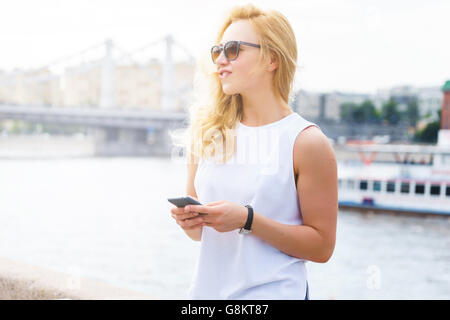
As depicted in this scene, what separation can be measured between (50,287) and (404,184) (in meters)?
15.0

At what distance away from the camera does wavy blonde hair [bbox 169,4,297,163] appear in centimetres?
100

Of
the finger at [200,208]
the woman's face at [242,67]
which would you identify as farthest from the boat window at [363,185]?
the finger at [200,208]

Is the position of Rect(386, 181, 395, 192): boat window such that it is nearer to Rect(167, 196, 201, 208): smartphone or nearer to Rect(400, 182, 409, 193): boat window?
Rect(400, 182, 409, 193): boat window

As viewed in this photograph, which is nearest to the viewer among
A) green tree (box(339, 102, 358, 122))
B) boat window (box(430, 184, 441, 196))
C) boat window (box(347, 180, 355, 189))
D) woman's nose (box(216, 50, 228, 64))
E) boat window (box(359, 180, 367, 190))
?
woman's nose (box(216, 50, 228, 64))

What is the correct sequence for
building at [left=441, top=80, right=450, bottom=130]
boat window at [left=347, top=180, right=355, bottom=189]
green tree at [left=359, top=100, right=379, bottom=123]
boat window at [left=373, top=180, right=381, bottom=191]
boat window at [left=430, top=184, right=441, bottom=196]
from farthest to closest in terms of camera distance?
green tree at [left=359, top=100, right=379, bottom=123] → building at [left=441, top=80, right=450, bottom=130] → boat window at [left=347, top=180, right=355, bottom=189] → boat window at [left=373, top=180, right=381, bottom=191] → boat window at [left=430, top=184, right=441, bottom=196]

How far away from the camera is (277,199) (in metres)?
0.99

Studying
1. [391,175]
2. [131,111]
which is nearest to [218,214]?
[391,175]

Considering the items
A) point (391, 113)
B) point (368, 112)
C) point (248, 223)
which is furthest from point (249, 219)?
point (368, 112)

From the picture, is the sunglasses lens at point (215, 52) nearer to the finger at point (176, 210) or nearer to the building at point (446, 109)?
the finger at point (176, 210)

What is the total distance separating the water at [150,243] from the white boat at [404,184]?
353 millimetres

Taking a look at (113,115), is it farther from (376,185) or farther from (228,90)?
(228,90)

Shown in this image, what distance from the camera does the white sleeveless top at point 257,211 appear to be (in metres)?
0.98

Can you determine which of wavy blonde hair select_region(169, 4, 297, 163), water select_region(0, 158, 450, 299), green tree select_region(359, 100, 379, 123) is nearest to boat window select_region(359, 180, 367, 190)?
water select_region(0, 158, 450, 299)

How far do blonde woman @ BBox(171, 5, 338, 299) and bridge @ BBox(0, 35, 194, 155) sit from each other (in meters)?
25.7
